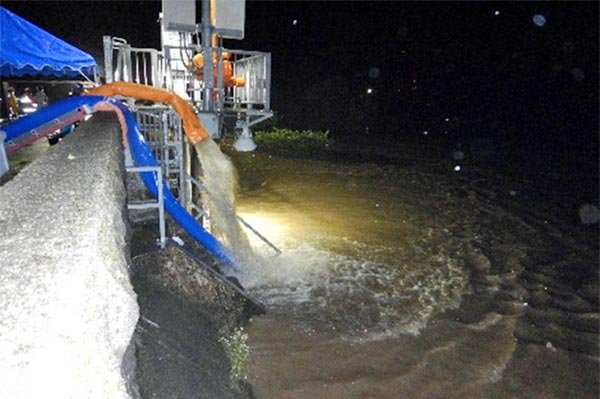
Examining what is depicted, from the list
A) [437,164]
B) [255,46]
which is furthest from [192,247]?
[255,46]

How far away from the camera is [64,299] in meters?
1.53

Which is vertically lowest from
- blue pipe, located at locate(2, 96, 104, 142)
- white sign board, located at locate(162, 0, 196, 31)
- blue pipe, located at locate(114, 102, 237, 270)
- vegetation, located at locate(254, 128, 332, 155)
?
vegetation, located at locate(254, 128, 332, 155)

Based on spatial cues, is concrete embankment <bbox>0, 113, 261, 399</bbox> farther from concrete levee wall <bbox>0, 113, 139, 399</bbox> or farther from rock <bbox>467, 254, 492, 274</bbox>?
rock <bbox>467, 254, 492, 274</bbox>

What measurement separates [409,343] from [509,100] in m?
42.3

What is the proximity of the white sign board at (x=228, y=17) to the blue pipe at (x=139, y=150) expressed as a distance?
2.86 m

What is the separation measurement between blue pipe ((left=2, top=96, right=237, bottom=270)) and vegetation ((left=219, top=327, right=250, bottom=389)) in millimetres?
1727

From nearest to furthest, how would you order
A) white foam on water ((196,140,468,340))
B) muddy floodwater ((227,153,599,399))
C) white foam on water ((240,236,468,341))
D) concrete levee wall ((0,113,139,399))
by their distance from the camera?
concrete levee wall ((0,113,139,399))
muddy floodwater ((227,153,599,399))
white foam on water ((240,236,468,341))
white foam on water ((196,140,468,340))

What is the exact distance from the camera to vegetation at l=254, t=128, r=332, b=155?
916 inches

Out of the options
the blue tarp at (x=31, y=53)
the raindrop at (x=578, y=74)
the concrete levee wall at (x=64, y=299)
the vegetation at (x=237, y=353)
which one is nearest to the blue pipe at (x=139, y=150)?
the vegetation at (x=237, y=353)

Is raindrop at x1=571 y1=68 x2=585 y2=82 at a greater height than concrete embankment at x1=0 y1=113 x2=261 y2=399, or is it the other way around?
raindrop at x1=571 y1=68 x2=585 y2=82

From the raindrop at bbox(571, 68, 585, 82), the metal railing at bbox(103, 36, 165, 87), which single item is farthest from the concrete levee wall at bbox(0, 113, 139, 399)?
the raindrop at bbox(571, 68, 585, 82)

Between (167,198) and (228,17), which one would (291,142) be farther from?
(167,198)

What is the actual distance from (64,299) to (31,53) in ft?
36.4

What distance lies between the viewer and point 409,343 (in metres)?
5.82
